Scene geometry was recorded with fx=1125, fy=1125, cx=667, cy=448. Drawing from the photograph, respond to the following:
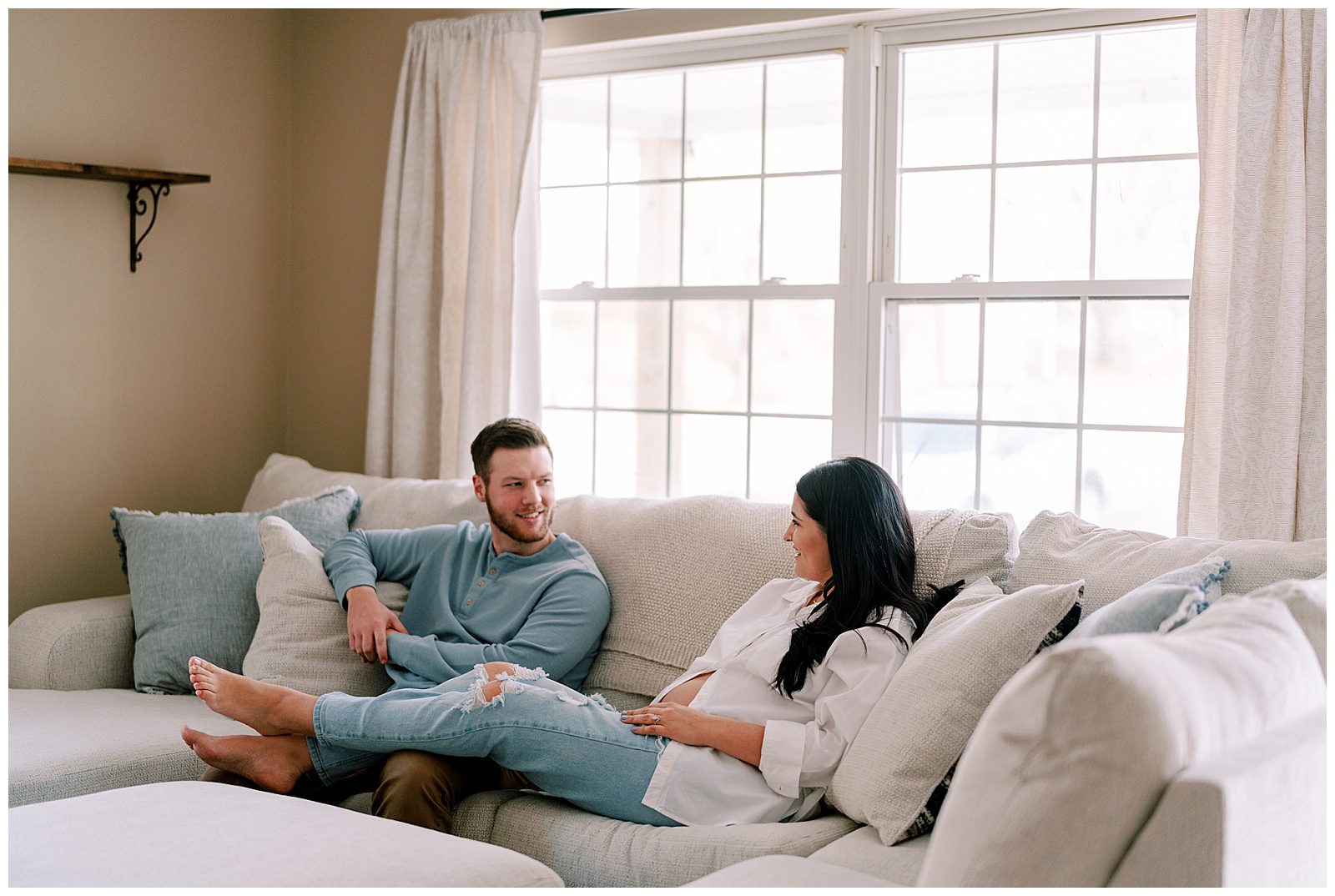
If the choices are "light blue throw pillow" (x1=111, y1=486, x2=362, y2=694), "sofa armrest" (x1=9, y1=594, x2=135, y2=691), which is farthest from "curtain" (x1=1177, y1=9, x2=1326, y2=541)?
"sofa armrest" (x1=9, y1=594, x2=135, y2=691)

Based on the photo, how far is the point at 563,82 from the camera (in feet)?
11.5

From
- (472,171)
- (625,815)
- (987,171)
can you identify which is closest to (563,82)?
(472,171)

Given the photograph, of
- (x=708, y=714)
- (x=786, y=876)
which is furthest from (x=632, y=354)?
(x=786, y=876)

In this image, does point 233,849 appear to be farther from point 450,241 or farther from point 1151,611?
point 450,241

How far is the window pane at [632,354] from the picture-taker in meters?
3.42

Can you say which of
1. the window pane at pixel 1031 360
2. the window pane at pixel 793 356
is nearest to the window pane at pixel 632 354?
the window pane at pixel 793 356

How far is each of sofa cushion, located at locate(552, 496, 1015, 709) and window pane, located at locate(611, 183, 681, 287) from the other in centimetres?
97

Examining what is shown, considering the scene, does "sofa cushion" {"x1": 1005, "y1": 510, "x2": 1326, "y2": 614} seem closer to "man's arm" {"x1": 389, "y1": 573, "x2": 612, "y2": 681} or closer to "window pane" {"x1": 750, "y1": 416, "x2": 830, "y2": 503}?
"man's arm" {"x1": 389, "y1": 573, "x2": 612, "y2": 681}

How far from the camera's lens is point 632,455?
3.47 m

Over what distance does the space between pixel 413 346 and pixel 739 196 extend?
1.12m

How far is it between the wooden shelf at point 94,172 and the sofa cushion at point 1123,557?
270 centimetres

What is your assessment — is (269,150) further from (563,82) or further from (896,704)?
(896,704)

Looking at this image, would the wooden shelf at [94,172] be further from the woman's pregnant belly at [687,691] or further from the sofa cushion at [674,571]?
the woman's pregnant belly at [687,691]

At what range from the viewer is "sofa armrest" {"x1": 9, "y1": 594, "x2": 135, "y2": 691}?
2.67 meters
